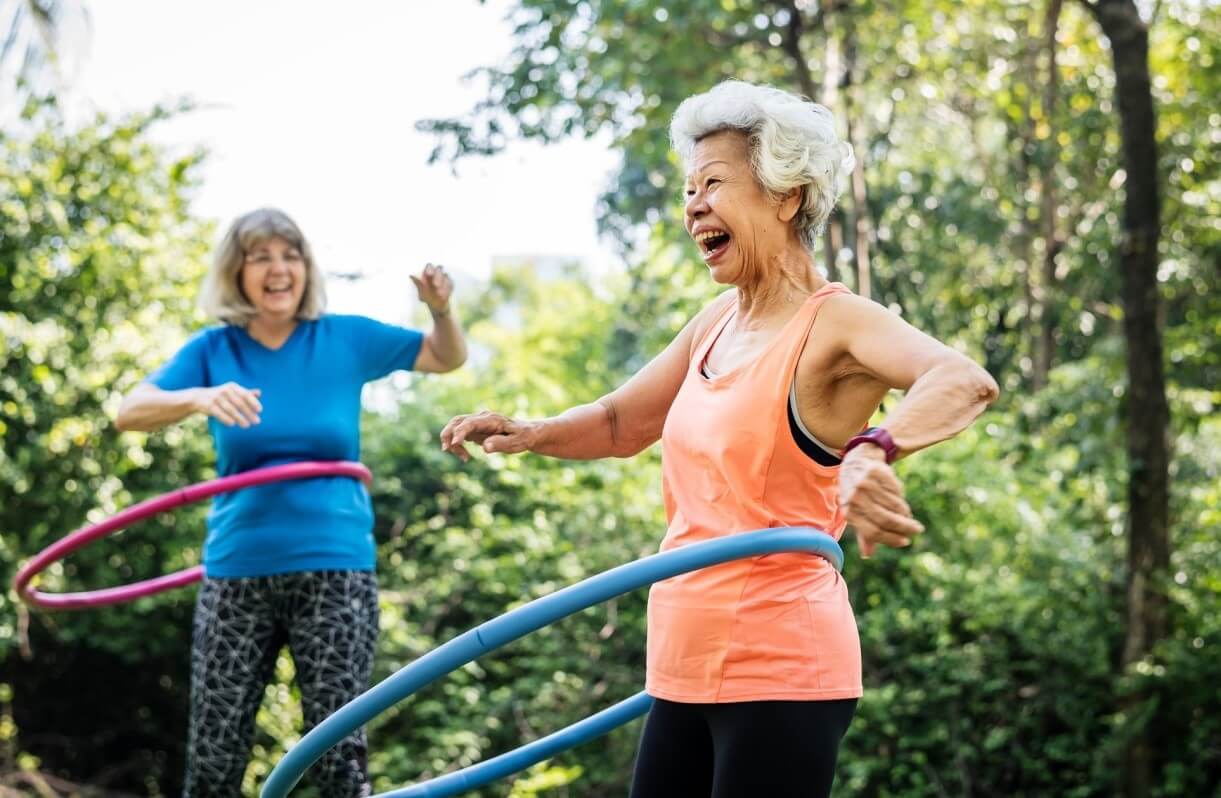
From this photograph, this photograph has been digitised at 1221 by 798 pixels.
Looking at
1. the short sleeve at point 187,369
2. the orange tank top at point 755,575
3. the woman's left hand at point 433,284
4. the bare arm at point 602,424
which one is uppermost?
the woman's left hand at point 433,284

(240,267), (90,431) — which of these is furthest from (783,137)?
(90,431)

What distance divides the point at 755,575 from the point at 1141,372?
→ 4338 millimetres

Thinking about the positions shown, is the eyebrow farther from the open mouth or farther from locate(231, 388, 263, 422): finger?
locate(231, 388, 263, 422): finger

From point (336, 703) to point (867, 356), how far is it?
178 cm

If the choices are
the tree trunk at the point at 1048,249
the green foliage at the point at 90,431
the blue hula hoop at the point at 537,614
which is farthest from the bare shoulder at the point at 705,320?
the tree trunk at the point at 1048,249

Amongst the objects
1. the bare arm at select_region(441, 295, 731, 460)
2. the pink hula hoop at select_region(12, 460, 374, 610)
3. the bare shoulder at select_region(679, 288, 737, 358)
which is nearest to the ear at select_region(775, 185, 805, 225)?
the bare shoulder at select_region(679, 288, 737, 358)

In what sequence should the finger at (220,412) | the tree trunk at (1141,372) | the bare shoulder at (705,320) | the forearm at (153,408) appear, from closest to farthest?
the bare shoulder at (705,320), the finger at (220,412), the forearm at (153,408), the tree trunk at (1141,372)

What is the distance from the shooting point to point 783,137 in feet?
7.38

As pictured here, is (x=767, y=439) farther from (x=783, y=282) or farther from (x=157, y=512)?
(x=157, y=512)

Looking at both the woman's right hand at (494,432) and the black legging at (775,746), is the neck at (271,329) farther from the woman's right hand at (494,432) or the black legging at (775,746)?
the black legging at (775,746)

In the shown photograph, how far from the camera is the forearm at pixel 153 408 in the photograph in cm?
325

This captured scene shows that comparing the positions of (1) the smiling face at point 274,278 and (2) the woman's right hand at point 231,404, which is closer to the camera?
(2) the woman's right hand at point 231,404

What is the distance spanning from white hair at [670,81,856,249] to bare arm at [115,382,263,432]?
4.01ft

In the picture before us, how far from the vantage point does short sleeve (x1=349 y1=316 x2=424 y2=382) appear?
3627mm
